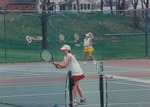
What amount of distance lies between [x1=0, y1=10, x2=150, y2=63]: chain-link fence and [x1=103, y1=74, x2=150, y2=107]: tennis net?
12.1m

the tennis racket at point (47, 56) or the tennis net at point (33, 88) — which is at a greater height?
the tennis racket at point (47, 56)

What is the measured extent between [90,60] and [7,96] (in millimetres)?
15300

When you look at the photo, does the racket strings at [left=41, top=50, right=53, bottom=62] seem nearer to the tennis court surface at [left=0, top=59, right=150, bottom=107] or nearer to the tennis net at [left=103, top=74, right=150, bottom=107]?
the tennis court surface at [left=0, top=59, right=150, bottom=107]

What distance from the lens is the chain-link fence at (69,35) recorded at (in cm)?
3196

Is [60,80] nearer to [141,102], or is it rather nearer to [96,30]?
[141,102]

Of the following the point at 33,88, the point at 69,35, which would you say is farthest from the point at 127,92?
the point at 69,35

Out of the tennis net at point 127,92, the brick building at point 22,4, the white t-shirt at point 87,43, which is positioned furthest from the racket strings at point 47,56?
the brick building at point 22,4

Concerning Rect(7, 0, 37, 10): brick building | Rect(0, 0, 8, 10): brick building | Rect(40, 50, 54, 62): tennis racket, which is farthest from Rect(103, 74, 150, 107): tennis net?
Rect(7, 0, 37, 10): brick building

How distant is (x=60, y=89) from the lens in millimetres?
15820

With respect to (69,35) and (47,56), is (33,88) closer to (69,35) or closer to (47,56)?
(47,56)

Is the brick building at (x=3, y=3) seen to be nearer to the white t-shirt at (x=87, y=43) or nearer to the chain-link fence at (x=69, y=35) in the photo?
the chain-link fence at (x=69, y=35)

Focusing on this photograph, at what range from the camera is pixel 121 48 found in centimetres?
3700

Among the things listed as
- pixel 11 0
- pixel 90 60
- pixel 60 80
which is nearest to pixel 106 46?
pixel 90 60

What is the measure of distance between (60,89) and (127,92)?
206 cm
